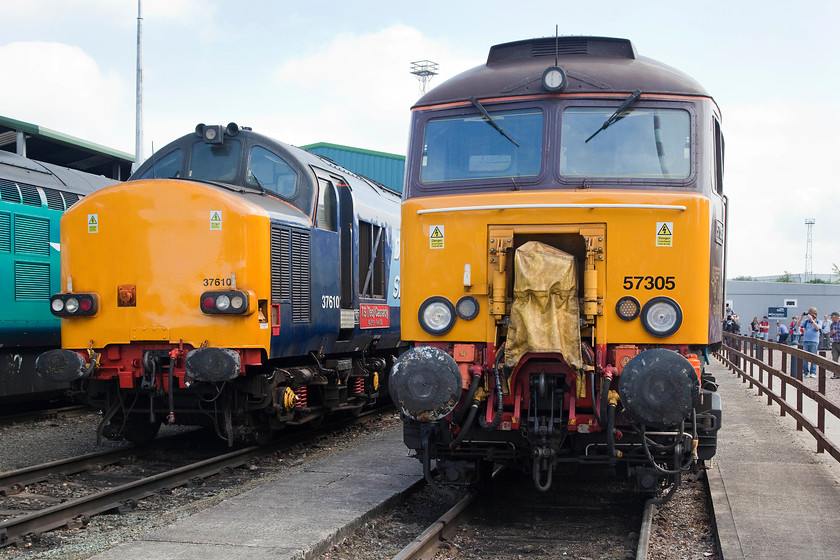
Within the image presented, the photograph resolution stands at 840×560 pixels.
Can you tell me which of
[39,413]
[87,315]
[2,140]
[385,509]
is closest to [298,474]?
[385,509]

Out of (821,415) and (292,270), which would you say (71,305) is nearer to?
(292,270)

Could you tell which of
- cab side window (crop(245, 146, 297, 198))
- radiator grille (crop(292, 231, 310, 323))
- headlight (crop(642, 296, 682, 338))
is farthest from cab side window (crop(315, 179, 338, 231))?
headlight (crop(642, 296, 682, 338))

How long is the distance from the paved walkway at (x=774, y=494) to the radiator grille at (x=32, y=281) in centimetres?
857

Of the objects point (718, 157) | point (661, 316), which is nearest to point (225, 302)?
point (661, 316)

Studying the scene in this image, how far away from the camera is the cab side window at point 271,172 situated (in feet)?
31.4

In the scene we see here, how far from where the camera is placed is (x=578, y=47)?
684 centimetres

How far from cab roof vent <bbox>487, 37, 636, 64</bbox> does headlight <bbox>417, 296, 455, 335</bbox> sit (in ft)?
7.14

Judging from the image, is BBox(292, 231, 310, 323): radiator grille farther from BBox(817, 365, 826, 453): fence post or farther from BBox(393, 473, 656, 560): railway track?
BBox(817, 365, 826, 453): fence post

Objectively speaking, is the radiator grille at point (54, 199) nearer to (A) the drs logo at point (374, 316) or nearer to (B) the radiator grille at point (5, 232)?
(B) the radiator grille at point (5, 232)

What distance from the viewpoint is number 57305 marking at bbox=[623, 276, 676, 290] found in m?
6.06

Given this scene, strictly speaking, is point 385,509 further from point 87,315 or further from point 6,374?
point 6,374

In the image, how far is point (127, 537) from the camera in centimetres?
593

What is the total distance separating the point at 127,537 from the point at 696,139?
4.93m

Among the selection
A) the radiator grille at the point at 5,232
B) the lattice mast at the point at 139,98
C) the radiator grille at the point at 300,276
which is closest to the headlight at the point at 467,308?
the radiator grille at the point at 300,276
